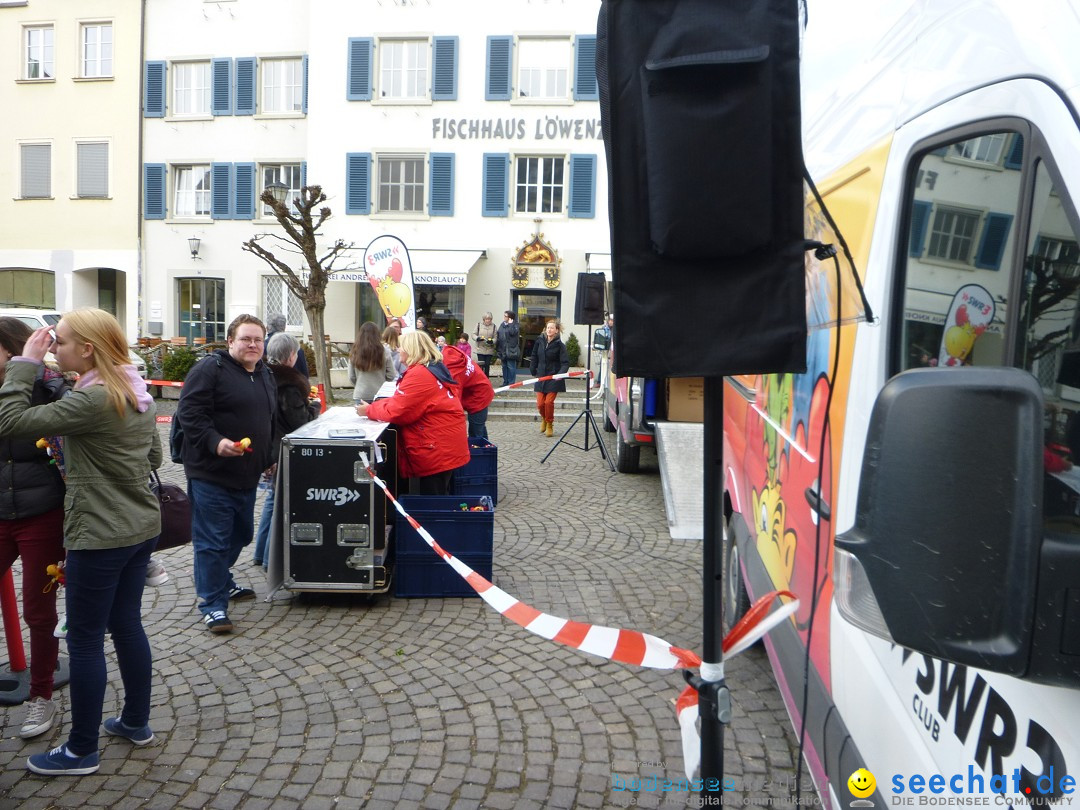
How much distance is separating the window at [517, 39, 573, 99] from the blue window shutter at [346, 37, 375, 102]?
3864mm

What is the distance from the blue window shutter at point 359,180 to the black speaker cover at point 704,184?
20.5 metres

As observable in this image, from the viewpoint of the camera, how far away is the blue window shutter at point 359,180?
21.2 metres

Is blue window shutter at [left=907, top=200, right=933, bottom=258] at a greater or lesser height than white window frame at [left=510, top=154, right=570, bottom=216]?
lesser

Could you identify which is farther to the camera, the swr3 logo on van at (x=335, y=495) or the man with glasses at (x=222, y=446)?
the swr3 logo on van at (x=335, y=495)

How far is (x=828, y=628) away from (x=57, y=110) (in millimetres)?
28029

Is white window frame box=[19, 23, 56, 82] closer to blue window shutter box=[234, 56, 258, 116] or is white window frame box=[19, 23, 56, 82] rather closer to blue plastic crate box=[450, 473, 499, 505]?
blue window shutter box=[234, 56, 258, 116]

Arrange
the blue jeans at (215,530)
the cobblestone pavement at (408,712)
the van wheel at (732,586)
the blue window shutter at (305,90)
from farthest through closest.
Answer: the blue window shutter at (305,90)
the blue jeans at (215,530)
the van wheel at (732,586)
the cobblestone pavement at (408,712)

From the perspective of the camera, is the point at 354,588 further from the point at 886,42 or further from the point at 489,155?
the point at 489,155

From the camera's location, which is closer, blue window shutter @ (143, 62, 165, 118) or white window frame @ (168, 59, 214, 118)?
white window frame @ (168, 59, 214, 118)

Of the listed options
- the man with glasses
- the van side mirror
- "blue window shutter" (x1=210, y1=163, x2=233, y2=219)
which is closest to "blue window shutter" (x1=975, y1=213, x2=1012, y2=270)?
the van side mirror

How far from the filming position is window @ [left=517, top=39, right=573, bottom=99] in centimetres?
2056

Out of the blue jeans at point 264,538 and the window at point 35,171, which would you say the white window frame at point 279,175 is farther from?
the blue jeans at point 264,538

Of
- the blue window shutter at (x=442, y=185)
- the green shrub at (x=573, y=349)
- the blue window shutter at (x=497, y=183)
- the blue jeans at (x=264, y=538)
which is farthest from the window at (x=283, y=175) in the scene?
the blue jeans at (x=264, y=538)

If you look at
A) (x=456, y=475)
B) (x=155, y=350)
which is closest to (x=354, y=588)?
(x=456, y=475)
